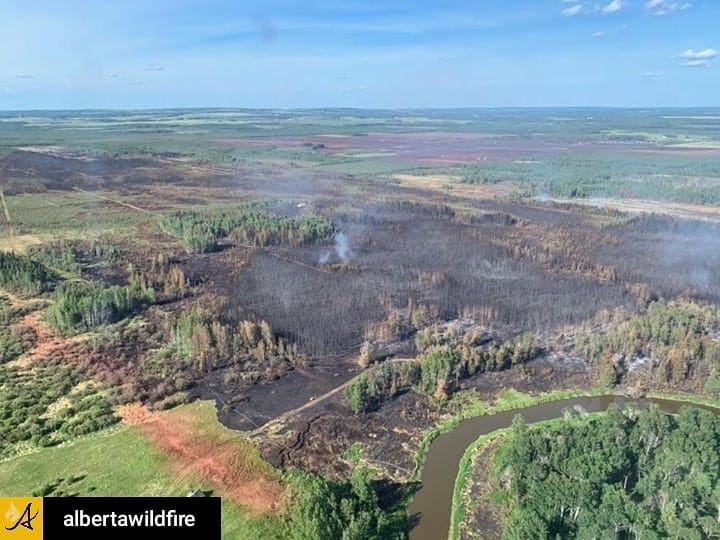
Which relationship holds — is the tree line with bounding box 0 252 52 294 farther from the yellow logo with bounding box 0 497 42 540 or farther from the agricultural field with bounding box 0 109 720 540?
the yellow logo with bounding box 0 497 42 540

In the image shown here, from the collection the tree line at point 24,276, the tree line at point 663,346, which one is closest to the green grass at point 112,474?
the tree line at point 663,346


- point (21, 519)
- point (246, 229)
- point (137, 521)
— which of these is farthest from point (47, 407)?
point (246, 229)

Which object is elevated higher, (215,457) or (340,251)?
(340,251)

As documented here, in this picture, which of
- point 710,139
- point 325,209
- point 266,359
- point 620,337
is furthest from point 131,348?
point 710,139

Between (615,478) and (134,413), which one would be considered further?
(134,413)

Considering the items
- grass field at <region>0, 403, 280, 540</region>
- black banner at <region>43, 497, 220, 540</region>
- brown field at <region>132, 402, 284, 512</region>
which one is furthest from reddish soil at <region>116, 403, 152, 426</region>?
black banner at <region>43, 497, 220, 540</region>

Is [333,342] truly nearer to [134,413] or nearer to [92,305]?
[134,413]

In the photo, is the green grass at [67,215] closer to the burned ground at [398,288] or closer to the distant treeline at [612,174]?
the burned ground at [398,288]
